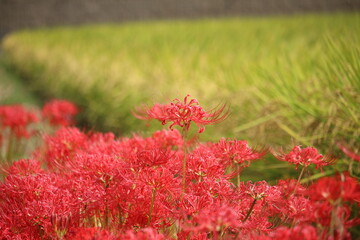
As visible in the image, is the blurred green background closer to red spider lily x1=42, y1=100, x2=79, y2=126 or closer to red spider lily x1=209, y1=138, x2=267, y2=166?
red spider lily x1=209, y1=138, x2=267, y2=166

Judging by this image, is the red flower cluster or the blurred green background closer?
the red flower cluster

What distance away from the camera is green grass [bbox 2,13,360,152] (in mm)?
1036

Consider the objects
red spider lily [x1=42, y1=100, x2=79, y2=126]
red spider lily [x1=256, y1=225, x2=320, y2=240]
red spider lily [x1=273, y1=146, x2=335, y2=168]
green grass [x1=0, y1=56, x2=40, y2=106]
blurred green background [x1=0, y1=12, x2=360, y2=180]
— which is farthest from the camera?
green grass [x1=0, y1=56, x2=40, y2=106]

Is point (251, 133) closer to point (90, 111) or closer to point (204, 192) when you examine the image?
point (204, 192)

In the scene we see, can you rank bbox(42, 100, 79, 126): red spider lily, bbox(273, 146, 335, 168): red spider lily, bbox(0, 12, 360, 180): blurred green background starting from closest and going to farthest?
bbox(273, 146, 335, 168): red spider lily → bbox(0, 12, 360, 180): blurred green background → bbox(42, 100, 79, 126): red spider lily

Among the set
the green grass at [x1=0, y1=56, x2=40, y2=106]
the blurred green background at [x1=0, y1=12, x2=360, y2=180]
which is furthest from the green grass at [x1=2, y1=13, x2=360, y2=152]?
the green grass at [x1=0, y1=56, x2=40, y2=106]

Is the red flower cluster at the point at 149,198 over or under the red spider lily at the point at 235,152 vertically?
under

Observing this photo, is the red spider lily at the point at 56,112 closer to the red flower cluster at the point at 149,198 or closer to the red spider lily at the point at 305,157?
the red flower cluster at the point at 149,198

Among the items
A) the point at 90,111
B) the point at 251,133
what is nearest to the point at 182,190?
the point at 251,133

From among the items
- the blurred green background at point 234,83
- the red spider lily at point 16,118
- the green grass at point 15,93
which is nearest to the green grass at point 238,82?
the blurred green background at point 234,83

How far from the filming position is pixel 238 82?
161 cm

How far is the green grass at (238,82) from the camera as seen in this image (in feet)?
3.40

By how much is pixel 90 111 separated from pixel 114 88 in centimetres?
26

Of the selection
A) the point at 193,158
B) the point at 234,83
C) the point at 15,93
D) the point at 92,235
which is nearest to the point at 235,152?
the point at 193,158
